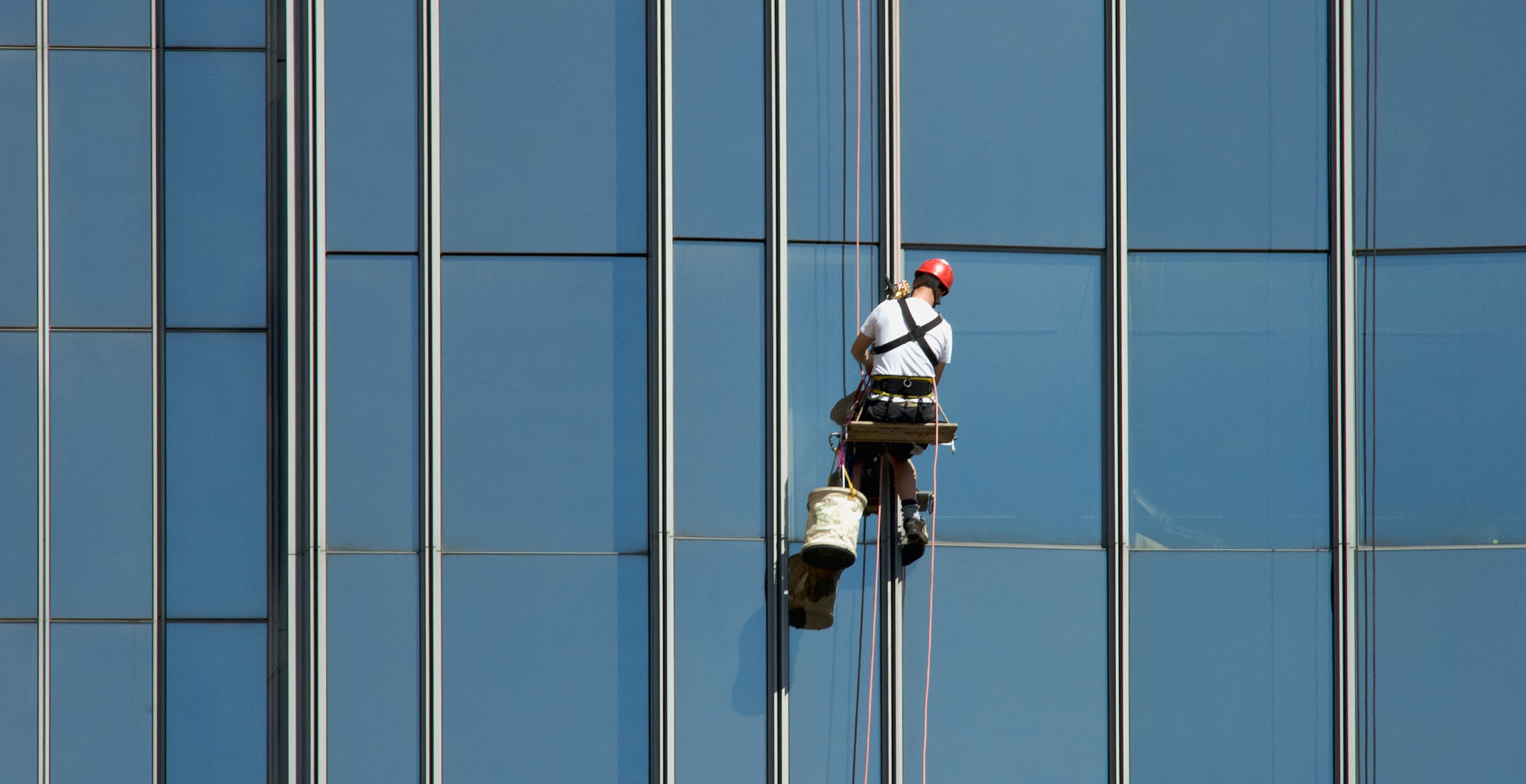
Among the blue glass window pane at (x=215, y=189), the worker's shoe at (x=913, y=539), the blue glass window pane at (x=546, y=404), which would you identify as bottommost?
the worker's shoe at (x=913, y=539)

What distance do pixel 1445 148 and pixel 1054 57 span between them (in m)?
3.14

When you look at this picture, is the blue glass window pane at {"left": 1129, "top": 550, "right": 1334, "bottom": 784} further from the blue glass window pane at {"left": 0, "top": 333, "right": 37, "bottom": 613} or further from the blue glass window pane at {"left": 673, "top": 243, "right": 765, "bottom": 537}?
the blue glass window pane at {"left": 0, "top": 333, "right": 37, "bottom": 613}

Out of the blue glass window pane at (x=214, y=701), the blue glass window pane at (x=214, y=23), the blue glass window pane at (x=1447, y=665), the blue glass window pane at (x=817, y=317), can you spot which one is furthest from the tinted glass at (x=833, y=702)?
the blue glass window pane at (x=214, y=23)

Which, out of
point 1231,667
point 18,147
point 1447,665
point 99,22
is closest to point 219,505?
point 18,147

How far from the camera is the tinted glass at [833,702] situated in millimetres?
9125

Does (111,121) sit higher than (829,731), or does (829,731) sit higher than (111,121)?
(111,121)

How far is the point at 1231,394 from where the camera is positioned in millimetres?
9508

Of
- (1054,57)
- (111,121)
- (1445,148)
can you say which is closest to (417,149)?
(111,121)

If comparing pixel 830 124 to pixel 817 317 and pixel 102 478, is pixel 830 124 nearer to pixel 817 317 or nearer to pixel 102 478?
A: pixel 817 317

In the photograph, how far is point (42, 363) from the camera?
962cm

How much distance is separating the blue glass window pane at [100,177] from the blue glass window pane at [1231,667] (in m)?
8.14

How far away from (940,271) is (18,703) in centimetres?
774

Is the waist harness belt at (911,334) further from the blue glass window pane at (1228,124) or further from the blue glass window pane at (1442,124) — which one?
the blue glass window pane at (1442,124)

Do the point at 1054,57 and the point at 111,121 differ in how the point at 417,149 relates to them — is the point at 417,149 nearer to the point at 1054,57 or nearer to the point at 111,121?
the point at 111,121
